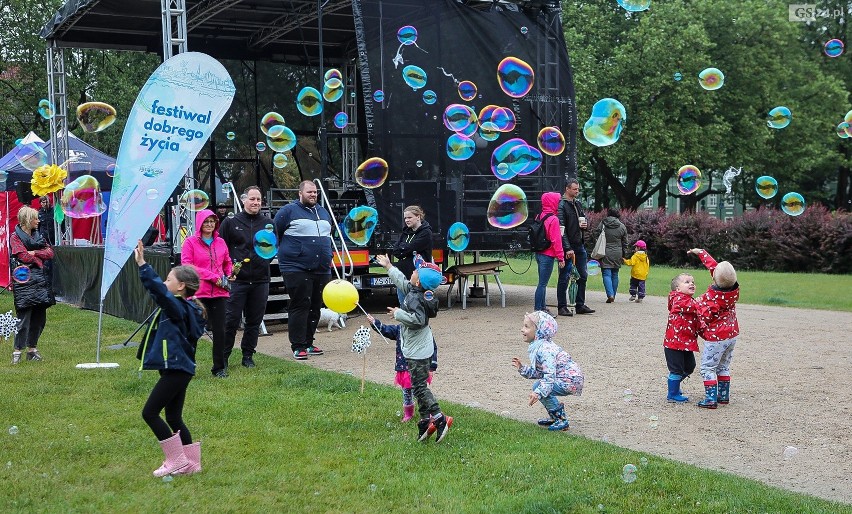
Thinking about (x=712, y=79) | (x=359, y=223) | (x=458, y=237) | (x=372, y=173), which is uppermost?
(x=712, y=79)

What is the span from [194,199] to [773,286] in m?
13.6

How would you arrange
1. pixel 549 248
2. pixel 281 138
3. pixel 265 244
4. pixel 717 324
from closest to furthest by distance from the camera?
1. pixel 717 324
2. pixel 265 244
3. pixel 549 248
4. pixel 281 138

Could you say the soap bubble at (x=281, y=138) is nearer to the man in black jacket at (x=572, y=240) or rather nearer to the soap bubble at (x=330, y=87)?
the soap bubble at (x=330, y=87)

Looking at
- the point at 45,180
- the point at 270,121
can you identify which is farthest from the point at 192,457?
the point at 45,180

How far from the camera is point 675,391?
23.9ft

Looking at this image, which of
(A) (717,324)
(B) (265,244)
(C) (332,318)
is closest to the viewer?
(A) (717,324)

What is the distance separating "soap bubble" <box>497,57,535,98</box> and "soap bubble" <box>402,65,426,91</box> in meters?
1.81

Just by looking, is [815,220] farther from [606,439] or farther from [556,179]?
[606,439]

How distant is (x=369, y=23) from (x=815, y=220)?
1697 cm

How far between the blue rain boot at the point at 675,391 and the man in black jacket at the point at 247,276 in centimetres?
410

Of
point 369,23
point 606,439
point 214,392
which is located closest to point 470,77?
point 369,23

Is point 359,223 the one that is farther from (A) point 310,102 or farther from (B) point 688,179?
(B) point 688,179

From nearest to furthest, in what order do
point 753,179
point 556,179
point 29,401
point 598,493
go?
1. point 598,493
2. point 29,401
3. point 556,179
4. point 753,179

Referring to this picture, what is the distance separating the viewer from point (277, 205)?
19125 mm
